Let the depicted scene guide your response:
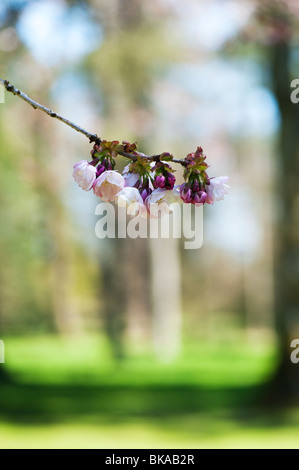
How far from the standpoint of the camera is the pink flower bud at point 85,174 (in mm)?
1689

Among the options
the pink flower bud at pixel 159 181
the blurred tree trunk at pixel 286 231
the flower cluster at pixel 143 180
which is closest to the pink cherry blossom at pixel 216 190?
the flower cluster at pixel 143 180

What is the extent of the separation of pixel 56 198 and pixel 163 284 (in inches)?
213

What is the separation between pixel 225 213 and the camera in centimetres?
2266

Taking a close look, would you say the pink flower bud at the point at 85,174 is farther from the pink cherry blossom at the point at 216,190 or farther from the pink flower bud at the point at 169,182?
the pink cherry blossom at the point at 216,190

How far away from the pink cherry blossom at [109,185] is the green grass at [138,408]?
5.23 metres

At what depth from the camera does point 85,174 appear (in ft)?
5.54

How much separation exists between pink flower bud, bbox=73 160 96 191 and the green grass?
523cm

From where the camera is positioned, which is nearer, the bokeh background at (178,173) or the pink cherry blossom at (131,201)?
the pink cherry blossom at (131,201)

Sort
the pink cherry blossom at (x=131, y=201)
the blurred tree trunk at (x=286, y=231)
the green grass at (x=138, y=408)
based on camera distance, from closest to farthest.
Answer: the pink cherry blossom at (x=131, y=201) < the green grass at (x=138, y=408) < the blurred tree trunk at (x=286, y=231)

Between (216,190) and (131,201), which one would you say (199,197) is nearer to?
(216,190)

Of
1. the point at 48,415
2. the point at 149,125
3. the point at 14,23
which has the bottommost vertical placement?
the point at 48,415

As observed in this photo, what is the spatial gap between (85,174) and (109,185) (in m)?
0.07
